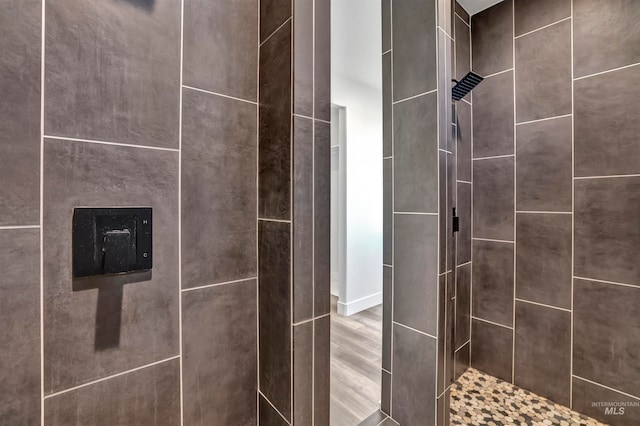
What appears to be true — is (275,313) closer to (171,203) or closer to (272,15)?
(171,203)

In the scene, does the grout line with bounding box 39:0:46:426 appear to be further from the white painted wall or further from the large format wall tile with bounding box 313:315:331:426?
the white painted wall

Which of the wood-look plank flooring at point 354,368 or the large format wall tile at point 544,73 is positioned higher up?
the large format wall tile at point 544,73

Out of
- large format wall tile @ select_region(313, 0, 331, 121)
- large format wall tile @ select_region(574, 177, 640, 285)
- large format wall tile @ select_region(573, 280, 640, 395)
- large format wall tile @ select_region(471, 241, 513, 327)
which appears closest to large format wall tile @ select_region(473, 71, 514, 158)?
large format wall tile @ select_region(574, 177, 640, 285)

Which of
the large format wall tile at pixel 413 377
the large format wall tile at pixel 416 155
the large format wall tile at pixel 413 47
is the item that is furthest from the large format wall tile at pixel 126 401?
the large format wall tile at pixel 413 47

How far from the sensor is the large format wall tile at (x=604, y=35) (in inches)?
49.5

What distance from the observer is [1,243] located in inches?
20.5

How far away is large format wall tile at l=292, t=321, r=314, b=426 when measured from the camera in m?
0.72

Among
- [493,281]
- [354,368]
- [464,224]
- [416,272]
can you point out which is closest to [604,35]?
[464,224]

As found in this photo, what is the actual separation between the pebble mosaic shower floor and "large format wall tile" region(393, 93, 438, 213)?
1.17m

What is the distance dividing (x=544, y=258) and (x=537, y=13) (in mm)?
1444

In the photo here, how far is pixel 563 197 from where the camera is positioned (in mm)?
1449

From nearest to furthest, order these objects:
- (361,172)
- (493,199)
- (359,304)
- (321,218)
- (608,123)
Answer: (321,218)
(608,123)
(493,199)
(359,304)
(361,172)

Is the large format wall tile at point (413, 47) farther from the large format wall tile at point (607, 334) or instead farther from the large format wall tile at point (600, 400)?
the large format wall tile at point (600, 400)

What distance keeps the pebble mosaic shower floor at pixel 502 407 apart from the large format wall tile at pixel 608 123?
1292mm
